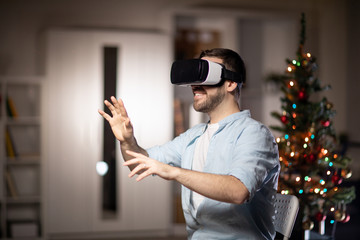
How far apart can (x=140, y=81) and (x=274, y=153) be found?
3.37m

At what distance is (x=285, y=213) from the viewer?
182cm

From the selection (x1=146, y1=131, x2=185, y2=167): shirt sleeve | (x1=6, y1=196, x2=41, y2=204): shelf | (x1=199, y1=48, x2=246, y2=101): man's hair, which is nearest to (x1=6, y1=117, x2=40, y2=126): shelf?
(x1=6, y1=196, x2=41, y2=204): shelf

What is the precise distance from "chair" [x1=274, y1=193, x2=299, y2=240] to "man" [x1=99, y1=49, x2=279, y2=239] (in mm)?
51

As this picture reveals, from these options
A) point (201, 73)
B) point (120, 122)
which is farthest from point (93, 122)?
point (201, 73)

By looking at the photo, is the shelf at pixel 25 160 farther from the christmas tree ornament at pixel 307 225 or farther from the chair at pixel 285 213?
the chair at pixel 285 213

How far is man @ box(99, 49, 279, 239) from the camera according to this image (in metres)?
1.52

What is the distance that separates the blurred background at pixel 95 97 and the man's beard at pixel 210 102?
3.10 m

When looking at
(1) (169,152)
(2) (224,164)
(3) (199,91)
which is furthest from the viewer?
(1) (169,152)

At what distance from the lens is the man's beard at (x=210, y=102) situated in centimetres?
184

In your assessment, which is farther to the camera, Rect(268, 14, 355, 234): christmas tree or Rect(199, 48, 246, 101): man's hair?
Rect(268, 14, 355, 234): christmas tree

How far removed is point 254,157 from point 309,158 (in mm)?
1642

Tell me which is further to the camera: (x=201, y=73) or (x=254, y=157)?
(x=201, y=73)

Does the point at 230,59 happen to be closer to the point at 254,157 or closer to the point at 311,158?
the point at 254,157

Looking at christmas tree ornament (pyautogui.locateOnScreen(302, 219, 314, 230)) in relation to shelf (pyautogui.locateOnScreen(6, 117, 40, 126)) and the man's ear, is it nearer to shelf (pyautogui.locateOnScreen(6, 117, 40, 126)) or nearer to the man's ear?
the man's ear
